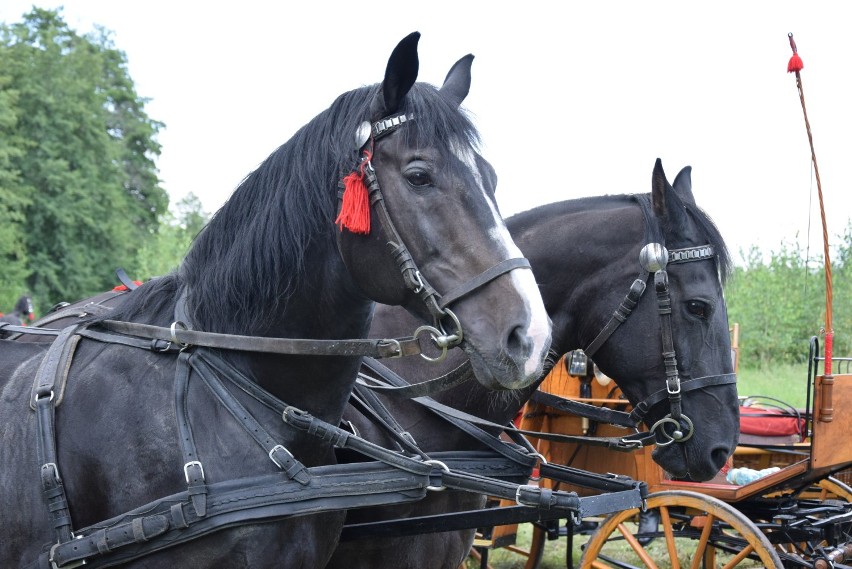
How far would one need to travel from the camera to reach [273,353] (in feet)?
7.36

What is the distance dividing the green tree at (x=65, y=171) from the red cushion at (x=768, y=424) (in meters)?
21.6

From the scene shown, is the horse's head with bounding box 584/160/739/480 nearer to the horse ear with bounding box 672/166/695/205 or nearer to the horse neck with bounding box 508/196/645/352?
the horse neck with bounding box 508/196/645/352

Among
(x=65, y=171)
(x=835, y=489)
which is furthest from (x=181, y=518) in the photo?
(x=65, y=171)

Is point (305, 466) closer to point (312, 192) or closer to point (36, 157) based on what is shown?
point (312, 192)

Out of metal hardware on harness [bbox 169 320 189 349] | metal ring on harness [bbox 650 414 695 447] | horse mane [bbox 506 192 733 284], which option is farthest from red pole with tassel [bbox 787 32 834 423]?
metal hardware on harness [bbox 169 320 189 349]

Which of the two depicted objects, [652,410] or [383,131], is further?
[652,410]

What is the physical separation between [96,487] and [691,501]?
132 inches

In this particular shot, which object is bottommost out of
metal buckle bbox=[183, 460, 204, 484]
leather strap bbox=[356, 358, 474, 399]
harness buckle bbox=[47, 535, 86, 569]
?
harness buckle bbox=[47, 535, 86, 569]

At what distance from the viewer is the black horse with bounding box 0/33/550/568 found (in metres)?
1.98

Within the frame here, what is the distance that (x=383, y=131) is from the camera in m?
2.08

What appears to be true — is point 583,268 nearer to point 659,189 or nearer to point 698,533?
point 659,189

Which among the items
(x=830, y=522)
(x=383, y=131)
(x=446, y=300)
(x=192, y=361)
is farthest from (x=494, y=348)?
(x=830, y=522)

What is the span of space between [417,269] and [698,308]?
1544 millimetres

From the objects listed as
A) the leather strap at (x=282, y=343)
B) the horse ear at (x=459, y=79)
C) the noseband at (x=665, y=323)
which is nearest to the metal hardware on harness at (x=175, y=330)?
the leather strap at (x=282, y=343)
